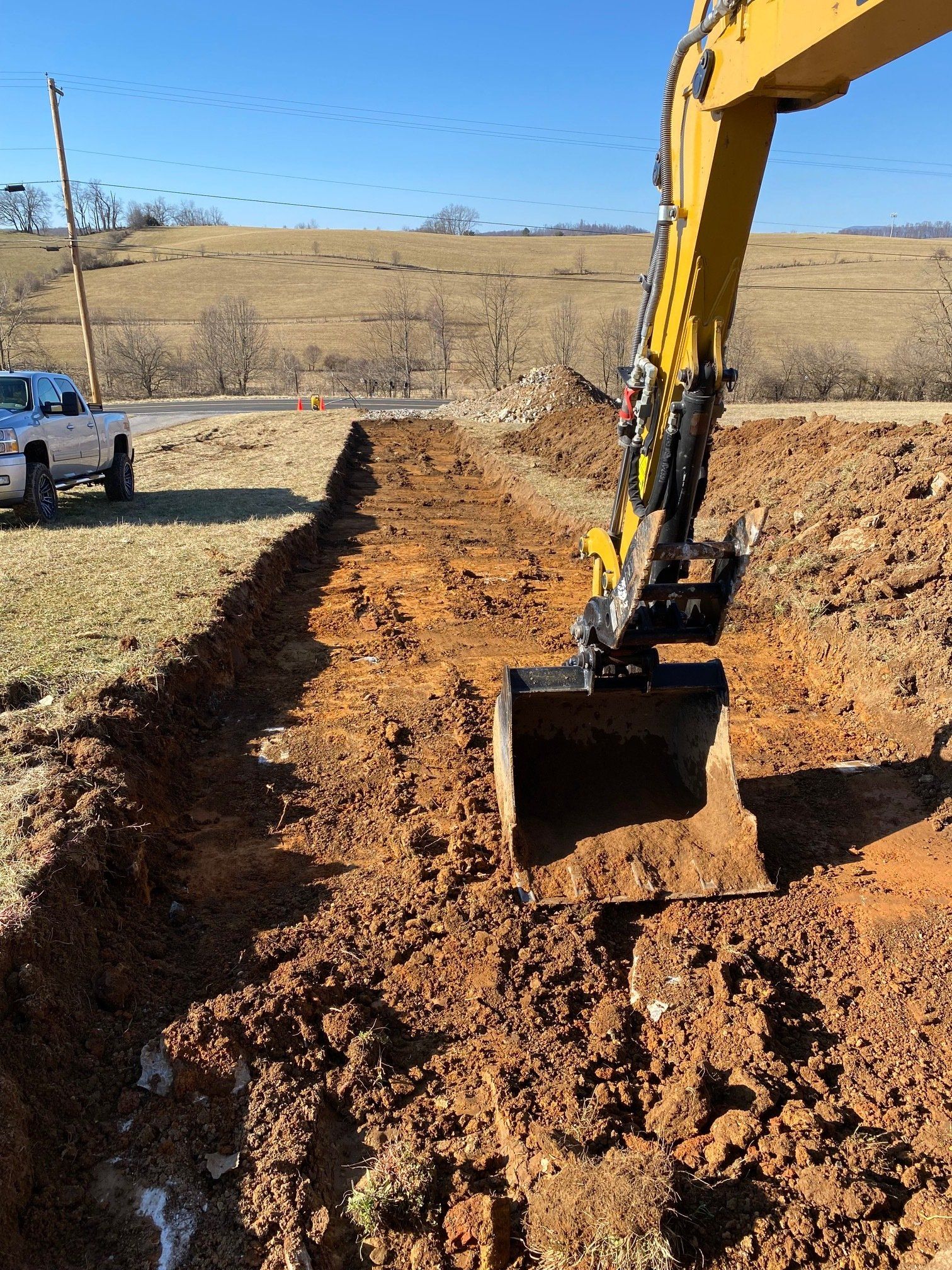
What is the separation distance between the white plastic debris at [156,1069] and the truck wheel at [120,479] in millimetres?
12109

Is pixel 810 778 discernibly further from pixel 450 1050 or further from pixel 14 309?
pixel 14 309

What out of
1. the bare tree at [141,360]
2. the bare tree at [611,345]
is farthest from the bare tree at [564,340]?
the bare tree at [141,360]

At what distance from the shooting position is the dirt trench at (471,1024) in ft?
9.44

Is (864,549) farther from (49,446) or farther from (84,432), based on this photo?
(84,432)

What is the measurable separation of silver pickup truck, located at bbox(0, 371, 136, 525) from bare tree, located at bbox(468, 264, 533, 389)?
27.6 metres

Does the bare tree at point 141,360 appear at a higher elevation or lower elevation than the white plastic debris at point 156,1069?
higher

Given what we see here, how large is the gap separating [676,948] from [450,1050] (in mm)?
1298

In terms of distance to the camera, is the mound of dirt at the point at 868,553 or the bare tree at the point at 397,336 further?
the bare tree at the point at 397,336

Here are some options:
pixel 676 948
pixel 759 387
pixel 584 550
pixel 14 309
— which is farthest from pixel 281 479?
pixel 14 309

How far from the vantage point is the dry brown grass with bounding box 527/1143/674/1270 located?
104 inches

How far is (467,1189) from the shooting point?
117 inches

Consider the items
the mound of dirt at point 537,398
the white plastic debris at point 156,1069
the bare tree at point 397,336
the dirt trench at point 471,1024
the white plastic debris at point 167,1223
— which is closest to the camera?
the white plastic debris at point 167,1223

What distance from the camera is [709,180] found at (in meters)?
3.40

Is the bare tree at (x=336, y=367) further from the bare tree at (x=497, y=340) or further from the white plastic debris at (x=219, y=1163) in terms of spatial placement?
Result: the white plastic debris at (x=219, y=1163)
